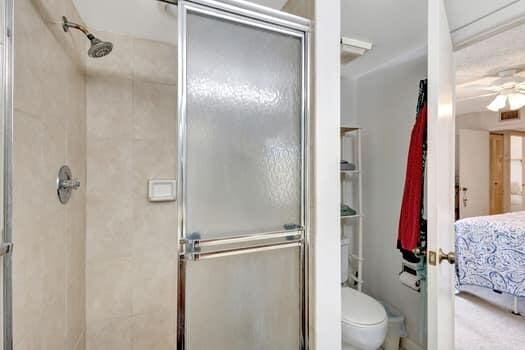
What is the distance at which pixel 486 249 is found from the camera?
9.63 ft

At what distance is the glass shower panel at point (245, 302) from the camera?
1.00m

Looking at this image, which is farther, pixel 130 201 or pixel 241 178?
pixel 130 201

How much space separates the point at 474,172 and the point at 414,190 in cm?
389

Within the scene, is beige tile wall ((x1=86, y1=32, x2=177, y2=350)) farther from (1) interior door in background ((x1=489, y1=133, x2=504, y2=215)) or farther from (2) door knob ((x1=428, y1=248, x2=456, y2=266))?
(1) interior door in background ((x1=489, y1=133, x2=504, y2=215))

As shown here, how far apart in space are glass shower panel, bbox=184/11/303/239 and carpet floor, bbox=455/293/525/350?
2192 millimetres

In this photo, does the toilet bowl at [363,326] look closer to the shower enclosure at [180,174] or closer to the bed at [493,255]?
the shower enclosure at [180,174]

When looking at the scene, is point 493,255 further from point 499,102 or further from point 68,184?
point 68,184

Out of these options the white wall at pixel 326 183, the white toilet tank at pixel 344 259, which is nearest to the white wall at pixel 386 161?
the white toilet tank at pixel 344 259

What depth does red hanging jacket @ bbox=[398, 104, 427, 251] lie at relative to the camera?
1.84 m

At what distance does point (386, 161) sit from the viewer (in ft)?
7.86

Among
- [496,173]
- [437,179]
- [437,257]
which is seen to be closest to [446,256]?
[437,257]

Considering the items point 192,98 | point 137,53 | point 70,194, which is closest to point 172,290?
point 70,194

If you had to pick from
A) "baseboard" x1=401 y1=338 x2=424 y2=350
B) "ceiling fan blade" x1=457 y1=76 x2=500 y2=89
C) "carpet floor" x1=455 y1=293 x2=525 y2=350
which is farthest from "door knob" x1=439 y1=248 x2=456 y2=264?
"ceiling fan blade" x1=457 y1=76 x2=500 y2=89

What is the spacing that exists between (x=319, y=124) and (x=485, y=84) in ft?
10.9
